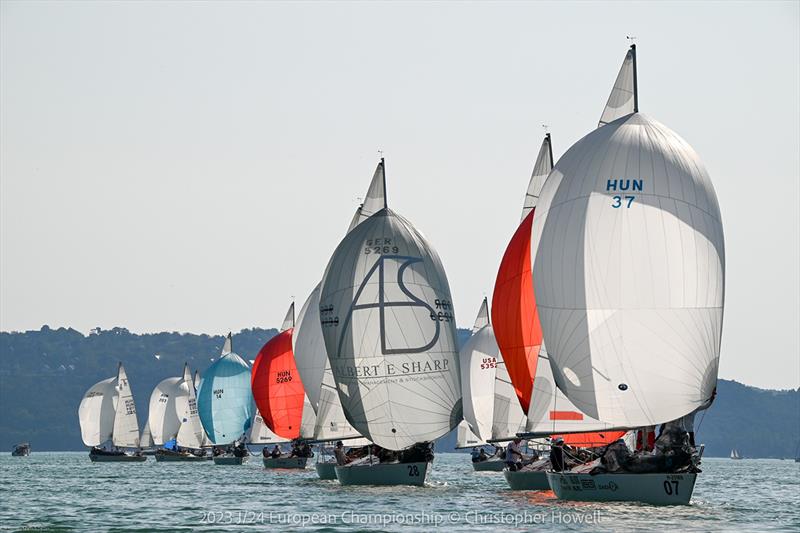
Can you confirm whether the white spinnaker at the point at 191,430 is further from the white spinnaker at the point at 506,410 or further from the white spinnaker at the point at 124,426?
the white spinnaker at the point at 506,410

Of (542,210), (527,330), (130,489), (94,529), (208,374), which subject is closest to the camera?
(94,529)

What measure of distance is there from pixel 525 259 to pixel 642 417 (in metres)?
7.22

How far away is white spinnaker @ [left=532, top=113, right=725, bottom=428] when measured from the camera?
119ft

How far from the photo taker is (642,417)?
36469 mm

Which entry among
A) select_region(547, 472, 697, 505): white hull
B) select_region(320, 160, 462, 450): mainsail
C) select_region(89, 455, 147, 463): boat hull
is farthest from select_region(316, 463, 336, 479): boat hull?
select_region(89, 455, 147, 463): boat hull

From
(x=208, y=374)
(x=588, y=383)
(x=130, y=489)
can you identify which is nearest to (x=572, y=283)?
(x=588, y=383)

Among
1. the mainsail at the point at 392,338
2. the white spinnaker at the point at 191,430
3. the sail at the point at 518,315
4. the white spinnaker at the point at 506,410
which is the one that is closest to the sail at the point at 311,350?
the white spinnaker at the point at 506,410

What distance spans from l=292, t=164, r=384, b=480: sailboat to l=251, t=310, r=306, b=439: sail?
8252 mm

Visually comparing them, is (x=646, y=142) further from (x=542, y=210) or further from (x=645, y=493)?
(x=645, y=493)

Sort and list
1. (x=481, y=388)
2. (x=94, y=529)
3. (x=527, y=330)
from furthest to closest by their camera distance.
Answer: (x=481, y=388), (x=527, y=330), (x=94, y=529)

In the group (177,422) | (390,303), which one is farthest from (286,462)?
(177,422)

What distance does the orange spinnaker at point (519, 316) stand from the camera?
4156 centimetres

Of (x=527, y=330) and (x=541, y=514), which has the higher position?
(x=527, y=330)

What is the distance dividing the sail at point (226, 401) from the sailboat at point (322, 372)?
Answer: 94.4 feet
